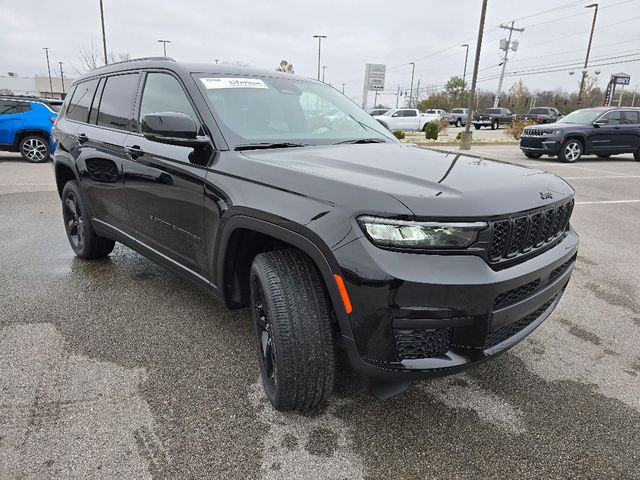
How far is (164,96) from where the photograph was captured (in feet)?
10.1

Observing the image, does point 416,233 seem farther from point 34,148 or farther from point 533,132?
point 533,132

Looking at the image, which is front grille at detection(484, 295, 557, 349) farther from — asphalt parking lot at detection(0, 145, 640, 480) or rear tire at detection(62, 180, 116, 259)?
rear tire at detection(62, 180, 116, 259)

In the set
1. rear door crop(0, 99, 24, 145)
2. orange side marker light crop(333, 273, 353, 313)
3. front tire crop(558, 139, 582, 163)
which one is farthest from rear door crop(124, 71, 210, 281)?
front tire crop(558, 139, 582, 163)

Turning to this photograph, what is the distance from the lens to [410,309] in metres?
1.80

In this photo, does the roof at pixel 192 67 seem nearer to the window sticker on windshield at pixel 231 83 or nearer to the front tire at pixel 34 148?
the window sticker on windshield at pixel 231 83

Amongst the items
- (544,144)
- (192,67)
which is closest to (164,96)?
(192,67)

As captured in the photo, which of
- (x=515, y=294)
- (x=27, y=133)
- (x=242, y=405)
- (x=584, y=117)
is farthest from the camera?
(x=584, y=117)

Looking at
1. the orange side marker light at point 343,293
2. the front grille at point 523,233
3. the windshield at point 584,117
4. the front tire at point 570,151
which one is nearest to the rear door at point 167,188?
the orange side marker light at point 343,293

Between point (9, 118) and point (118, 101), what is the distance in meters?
10.1

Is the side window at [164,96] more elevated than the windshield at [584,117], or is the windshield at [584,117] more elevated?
the windshield at [584,117]

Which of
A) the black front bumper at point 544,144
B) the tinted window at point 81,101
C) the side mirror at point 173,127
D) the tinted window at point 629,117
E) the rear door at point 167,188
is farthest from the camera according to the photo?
the tinted window at point 629,117

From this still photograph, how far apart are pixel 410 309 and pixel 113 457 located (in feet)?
4.68

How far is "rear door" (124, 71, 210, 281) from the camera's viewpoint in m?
2.71

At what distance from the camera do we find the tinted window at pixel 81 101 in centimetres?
→ 415
